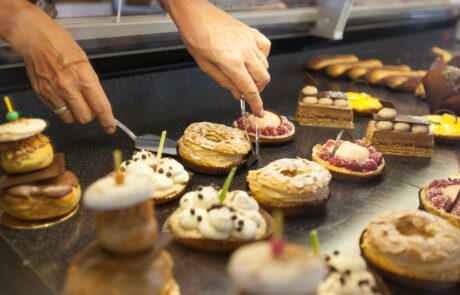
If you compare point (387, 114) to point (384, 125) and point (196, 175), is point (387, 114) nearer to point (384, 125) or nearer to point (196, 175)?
point (384, 125)

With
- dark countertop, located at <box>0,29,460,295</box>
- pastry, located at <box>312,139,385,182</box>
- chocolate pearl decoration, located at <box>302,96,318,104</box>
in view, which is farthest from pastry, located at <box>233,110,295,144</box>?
chocolate pearl decoration, located at <box>302,96,318,104</box>

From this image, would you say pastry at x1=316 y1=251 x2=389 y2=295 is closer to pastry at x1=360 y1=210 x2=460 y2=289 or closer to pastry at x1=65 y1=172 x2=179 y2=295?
pastry at x1=360 y1=210 x2=460 y2=289

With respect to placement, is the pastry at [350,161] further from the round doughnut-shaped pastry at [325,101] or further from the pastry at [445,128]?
the pastry at [445,128]

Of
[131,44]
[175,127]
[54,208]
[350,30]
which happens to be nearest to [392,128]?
[175,127]

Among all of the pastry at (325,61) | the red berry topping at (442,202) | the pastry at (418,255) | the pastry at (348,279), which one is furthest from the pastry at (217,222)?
the pastry at (325,61)

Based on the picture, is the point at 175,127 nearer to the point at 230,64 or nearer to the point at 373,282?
the point at 230,64

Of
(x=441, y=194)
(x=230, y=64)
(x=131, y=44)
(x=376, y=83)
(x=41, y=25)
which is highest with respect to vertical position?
(x=41, y=25)
